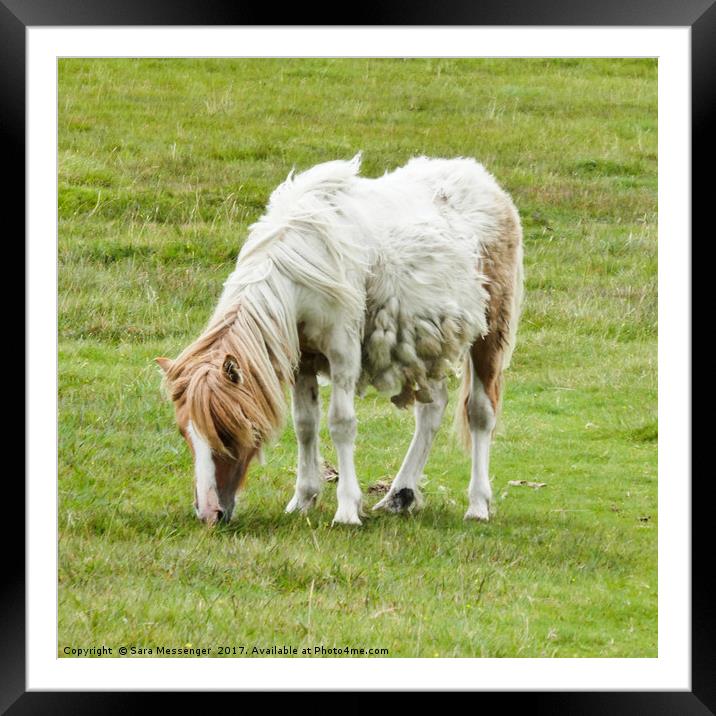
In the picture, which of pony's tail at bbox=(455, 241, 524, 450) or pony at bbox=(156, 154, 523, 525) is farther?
pony's tail at bbox=(455, 241, 524, 450)

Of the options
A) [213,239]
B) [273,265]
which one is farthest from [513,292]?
[213,239]

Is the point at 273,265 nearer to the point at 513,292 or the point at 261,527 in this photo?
the point at 261,527

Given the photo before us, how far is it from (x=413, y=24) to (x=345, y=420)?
106 inches

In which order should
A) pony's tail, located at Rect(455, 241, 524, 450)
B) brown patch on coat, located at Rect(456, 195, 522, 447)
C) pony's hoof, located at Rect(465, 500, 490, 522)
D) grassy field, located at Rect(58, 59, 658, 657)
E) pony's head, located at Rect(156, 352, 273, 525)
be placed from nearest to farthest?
grassy field, located at Rect(58, 59, 658, 657) < pony's head, located at Rect(156, 352, 273, 525) < pony's hoof, located at Rect(465, 500, 490, 522) < brown patch on coat, located at Rect(456, 195, 522, 447) < pony's tail, located at Rect(455, 241, 524, 450)

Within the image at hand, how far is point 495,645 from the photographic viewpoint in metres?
6.67

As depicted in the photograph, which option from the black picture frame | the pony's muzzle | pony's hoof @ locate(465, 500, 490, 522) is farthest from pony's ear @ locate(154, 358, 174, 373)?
pony's hoof @ locate(465, 500, 490, 522)

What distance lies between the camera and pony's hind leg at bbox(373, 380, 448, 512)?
9062mm

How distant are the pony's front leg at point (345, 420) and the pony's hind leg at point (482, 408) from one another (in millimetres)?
1217

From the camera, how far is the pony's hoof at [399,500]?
8.98 m

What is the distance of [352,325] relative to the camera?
815 centimetres

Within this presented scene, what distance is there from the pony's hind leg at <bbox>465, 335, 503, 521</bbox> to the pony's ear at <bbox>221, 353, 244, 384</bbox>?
245 cm

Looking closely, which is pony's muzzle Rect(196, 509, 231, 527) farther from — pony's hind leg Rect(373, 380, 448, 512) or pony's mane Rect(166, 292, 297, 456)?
pony's hind leg Rect(373, 380, 448, 512)

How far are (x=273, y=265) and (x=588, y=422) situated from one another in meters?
4.01

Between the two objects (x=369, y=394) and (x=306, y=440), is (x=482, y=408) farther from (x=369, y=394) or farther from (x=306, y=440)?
(x=369, y=394)
